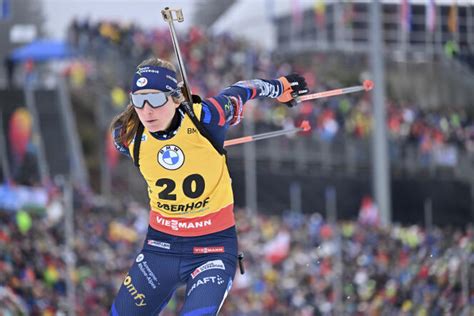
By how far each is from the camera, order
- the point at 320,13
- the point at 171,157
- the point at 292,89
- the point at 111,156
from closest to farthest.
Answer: the point at 171,157
the point at 292,89
the point at 111,156
the point at 320,13

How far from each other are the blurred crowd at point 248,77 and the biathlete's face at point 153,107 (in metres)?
13.6

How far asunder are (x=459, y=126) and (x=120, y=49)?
7.89 meters

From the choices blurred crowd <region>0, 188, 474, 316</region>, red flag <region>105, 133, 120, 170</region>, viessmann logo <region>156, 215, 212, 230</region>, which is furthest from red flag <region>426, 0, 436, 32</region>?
viessmann logo <region>156, 215, 212, 230</region>

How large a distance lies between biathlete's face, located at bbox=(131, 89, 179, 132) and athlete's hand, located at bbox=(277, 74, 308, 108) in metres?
0.98

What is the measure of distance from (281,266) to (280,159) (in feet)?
25.7

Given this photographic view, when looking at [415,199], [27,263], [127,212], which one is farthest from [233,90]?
[415,199]

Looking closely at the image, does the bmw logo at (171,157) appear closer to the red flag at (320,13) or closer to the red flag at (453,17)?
the red flag at (453,17)

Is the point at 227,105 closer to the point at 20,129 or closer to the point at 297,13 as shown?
the point at 20,129

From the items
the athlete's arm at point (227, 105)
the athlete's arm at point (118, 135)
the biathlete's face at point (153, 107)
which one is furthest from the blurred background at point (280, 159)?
the biathlete's face at point (153, 107)

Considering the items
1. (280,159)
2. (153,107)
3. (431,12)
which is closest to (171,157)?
(153,107)

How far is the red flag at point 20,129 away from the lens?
26453 mm

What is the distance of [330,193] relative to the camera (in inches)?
896

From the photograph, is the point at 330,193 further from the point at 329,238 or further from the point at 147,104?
the point at 147,104

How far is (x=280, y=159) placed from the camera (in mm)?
23594
